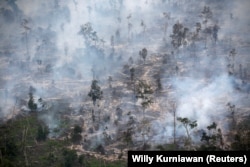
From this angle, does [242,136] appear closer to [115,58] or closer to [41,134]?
[41,134]

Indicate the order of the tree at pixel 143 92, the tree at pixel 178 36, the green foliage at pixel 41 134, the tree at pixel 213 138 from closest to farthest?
the tree at pixel 213 138
the green foliage at pixel 41 134
the tree at pixel 143 92
the tree at pixel 178 36

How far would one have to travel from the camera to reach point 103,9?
195750 millimetres

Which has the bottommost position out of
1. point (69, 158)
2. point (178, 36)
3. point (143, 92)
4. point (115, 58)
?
point (69, 158)

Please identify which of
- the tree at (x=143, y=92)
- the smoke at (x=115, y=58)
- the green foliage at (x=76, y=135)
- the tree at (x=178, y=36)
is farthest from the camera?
the tree at (x=178, y=36)

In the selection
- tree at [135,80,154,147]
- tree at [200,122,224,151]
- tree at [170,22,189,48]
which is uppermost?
tree at [170,22,189,48]

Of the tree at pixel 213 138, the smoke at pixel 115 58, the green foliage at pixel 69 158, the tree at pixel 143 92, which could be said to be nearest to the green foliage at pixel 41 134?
the smoke at pixel 115 58

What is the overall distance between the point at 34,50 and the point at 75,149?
74.5 meters

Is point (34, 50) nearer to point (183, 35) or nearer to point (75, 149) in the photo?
point (183, 35)

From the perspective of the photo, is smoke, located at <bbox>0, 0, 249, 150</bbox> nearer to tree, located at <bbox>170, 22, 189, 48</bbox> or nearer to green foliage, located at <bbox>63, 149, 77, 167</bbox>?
tree, located at <bbox>170, 22, 189, 48</bbox>

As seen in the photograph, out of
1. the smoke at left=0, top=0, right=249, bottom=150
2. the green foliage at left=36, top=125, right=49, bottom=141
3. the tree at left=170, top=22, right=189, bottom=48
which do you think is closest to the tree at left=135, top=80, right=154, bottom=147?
the smoke at left=0, top=0, right=249, bottom=150

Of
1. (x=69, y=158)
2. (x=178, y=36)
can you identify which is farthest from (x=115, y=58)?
(x=69, y=158)

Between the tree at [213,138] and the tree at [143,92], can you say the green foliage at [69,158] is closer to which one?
the tree at [143,92]

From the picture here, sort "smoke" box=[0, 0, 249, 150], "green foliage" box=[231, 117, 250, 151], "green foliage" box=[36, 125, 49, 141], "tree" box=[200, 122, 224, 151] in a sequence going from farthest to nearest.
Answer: "smoke" box=[0, 0, 249, 150] < "green foliage" box=[36, 125, 49, 141] < "tree" box=[200, 122, 224, 151] < "green foliage" box=[231, 117, 250, 151]

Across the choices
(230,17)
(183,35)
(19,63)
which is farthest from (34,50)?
(230,17)
